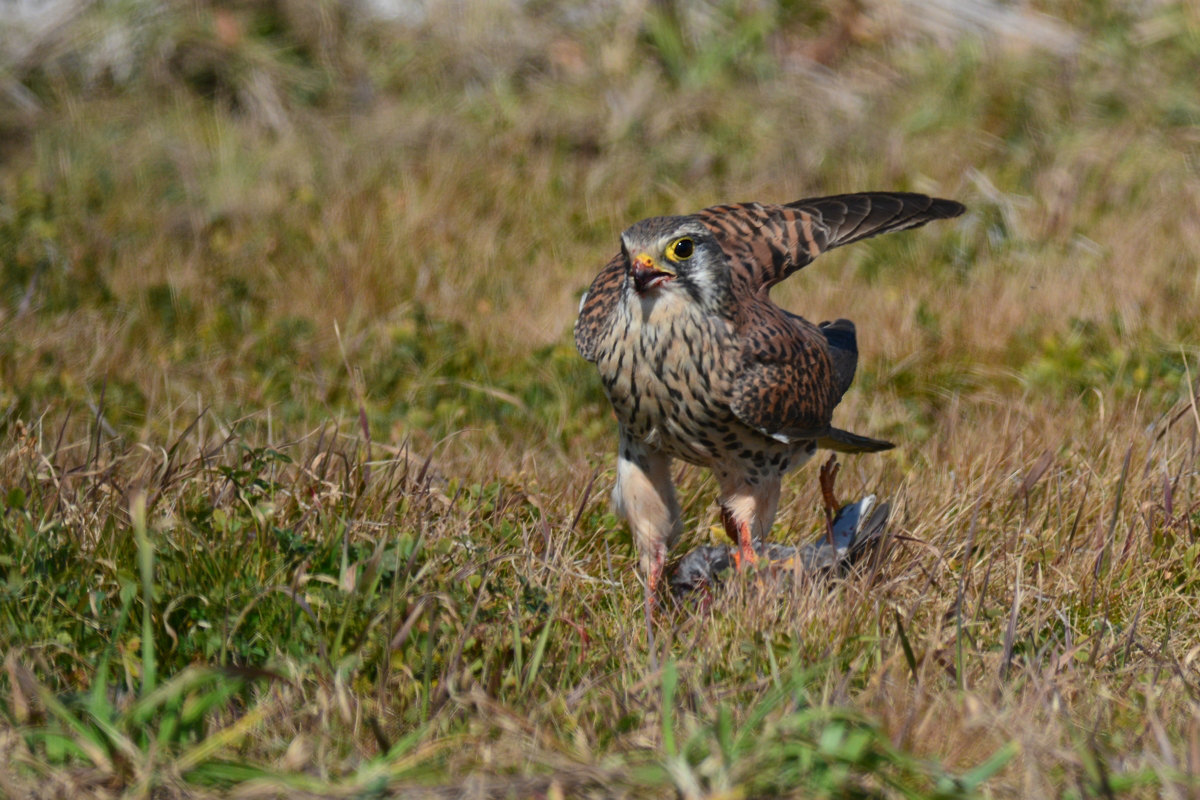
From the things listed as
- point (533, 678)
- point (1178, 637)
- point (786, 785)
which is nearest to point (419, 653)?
point (533, 678)

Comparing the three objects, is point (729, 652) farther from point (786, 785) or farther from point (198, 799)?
point (198, 799)

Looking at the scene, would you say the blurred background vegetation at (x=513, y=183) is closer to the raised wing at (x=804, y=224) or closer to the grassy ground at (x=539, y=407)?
the grassy ground at (x=539, y=407)

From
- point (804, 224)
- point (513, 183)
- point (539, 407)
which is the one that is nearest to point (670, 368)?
point (804, 224)

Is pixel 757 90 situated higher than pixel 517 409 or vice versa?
pixel 757 90

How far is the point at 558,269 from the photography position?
20.8 feet

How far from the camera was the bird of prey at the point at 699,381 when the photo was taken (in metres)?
3.53

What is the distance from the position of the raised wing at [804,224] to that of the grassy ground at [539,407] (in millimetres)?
743

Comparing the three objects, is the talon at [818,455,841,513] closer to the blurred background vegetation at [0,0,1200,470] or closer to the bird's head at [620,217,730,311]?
the bird's head at [620,217,730,311]

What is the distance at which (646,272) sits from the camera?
3.41 metres

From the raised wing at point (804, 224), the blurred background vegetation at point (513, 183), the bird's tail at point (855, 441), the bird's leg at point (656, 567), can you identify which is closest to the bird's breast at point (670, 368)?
the bird's leg at point (656, 567)

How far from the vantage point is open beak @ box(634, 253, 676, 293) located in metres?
3.41

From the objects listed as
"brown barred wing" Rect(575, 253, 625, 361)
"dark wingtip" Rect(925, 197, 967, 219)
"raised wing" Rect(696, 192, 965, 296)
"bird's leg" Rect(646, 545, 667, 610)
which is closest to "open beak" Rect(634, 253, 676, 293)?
"brown barred wing" Rect(575, 253, 625, 361)

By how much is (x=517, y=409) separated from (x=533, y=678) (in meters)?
2.22

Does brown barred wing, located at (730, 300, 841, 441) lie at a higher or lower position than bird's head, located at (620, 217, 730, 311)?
lower
